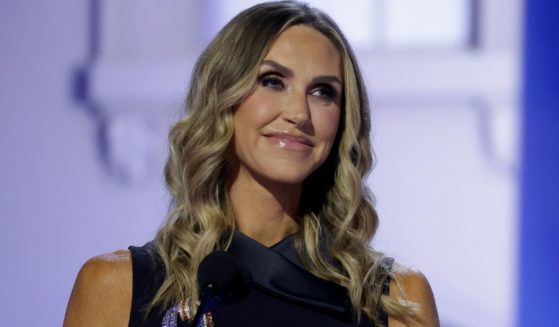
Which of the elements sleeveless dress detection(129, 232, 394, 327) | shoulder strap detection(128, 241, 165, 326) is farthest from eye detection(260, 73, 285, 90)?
shoulder strap detection(128, 241, 165, 326)

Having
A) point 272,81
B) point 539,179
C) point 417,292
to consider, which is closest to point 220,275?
point 272,81

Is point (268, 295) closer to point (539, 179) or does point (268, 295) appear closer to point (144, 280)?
point (144, 280)

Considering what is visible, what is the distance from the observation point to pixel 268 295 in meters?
2.25

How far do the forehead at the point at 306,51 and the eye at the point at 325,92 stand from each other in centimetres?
3

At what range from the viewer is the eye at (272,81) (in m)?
2.24

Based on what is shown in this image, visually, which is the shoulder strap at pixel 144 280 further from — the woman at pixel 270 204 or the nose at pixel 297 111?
the nose at pixel 297 111

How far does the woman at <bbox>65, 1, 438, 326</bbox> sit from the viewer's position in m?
2.21

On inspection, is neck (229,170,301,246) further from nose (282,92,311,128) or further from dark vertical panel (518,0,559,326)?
dark vertical panel (518,0,559,326)

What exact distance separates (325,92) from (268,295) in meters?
0.44

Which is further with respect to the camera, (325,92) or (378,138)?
(378,138)

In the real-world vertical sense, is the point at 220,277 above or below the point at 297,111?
below

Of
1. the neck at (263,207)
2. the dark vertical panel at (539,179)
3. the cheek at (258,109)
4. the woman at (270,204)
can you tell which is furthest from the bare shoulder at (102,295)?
the dark vertical panel at (539,179)

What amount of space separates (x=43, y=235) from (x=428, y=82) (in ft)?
3.55

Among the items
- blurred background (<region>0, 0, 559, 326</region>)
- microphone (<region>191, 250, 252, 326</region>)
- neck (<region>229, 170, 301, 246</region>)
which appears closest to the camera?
microphone (<region>191, 250, 252, 326</region>)
